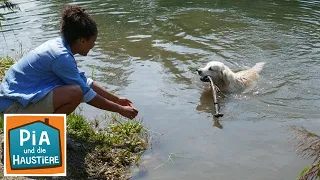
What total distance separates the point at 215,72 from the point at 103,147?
3.27 metres

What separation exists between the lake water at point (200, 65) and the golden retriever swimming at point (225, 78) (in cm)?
21

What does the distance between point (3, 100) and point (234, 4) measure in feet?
35.5

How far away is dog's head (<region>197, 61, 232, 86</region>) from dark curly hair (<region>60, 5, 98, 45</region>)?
343 cm

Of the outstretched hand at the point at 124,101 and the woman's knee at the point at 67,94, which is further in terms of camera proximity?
the outstretched hand at the point at 124,101

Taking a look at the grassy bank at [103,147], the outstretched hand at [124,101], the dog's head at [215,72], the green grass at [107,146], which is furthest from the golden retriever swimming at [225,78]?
the outstretched hand at [124,101]

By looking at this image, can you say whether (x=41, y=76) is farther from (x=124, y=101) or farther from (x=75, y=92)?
(x=124, y=101)

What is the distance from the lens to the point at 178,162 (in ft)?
15.0

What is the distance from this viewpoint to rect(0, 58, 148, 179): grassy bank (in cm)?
413

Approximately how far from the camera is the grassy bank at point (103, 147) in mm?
4133

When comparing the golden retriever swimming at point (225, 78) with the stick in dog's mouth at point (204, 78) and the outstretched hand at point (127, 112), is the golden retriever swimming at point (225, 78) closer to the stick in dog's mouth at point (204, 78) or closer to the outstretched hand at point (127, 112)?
the stick in dog's mouth at point (204, 78)

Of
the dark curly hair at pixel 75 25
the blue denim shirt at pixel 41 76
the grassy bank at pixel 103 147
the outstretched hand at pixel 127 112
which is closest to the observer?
the blue denim shirt at pixel 41 76

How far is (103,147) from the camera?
14.9 feet

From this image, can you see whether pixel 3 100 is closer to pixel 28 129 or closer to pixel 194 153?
pixel 28 129

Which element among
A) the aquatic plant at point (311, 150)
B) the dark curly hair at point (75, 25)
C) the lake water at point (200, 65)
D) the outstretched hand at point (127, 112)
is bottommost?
the lake water at point (200, 65)
